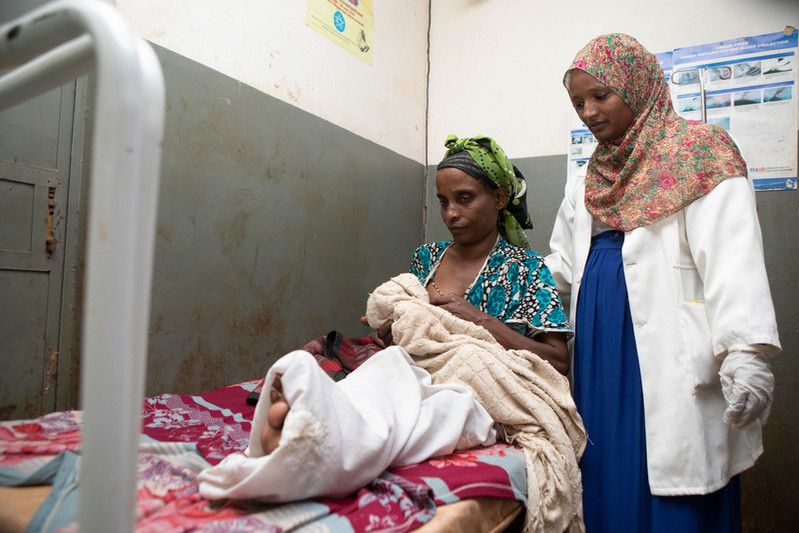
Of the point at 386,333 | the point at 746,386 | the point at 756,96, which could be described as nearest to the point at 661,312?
the point at 746,386

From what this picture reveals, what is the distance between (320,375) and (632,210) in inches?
45.5

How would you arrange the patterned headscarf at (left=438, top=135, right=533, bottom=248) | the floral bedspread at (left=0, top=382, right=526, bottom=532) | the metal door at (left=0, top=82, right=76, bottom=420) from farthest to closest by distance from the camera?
the patterned headscarf at (left=438, top=135, right=533, bottom=248) < the metal door at (left=0, top=82, right=76, bottom=420) < the floral bedspread at (left=0, top=382, right=526, bottom=532)

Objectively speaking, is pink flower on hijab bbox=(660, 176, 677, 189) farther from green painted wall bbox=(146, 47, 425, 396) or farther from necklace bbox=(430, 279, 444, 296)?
green painted wall bbox=(146, 47, 425, 396)

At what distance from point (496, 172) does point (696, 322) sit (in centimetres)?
83

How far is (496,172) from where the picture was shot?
186 centimetres

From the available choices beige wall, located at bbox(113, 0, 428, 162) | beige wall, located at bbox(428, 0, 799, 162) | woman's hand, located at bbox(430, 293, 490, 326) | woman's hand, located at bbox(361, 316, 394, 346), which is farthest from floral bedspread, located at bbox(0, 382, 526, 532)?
beige wall, located at bbox(428, 0, 799, 162)

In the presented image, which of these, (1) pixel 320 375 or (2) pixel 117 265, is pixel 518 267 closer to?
(1) pixel 320 375

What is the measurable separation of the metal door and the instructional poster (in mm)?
2419

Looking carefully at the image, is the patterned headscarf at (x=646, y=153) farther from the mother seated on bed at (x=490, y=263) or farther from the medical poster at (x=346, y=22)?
the medical poster at (x=346, y=22)

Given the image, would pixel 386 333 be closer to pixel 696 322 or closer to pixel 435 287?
pixel 435 287

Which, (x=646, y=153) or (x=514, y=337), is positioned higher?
(x=646, y=153)

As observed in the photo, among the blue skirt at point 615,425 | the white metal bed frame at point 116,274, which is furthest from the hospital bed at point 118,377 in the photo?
the blue skirt at point 615,425

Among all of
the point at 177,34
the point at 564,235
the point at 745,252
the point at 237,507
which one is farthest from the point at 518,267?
the point at 177,34

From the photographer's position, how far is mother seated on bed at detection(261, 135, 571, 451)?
5.17 feet
